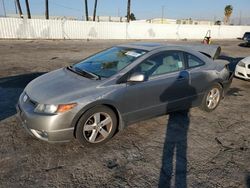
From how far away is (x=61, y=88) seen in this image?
10.9 ft

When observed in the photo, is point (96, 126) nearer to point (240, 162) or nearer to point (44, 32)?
point (240, 162)

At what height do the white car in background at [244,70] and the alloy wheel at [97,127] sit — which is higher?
the white car in background at [244,70]

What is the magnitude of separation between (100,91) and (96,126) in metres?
0.52

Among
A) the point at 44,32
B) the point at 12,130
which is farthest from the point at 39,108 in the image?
the point at 44,32

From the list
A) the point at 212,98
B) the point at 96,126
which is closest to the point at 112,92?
the point at 96,126

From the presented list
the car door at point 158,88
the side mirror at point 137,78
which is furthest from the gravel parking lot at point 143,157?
the side mirror at point 137,78

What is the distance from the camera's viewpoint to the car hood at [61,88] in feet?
10.3

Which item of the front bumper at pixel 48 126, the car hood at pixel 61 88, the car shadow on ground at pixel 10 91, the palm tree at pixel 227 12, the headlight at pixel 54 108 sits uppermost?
the palm tree at pixel 227 12

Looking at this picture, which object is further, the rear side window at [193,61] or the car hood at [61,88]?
the rear side window at [193,61]

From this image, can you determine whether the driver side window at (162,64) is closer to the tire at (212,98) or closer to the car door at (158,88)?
the car door at (158,88)

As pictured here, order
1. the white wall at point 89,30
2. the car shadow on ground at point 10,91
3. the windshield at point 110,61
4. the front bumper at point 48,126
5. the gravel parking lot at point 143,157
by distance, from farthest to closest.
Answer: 1. the white wall at point 89,30
2. the car shadow on ground at point 10,91
3. the windshield at point 110,61
4. the front bumper at point 48,126
5. the gravel parking lot at point 143,157

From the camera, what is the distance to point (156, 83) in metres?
3.82

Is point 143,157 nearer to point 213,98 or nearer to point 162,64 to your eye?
point 162,64

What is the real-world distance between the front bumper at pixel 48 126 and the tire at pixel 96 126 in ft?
0.52
